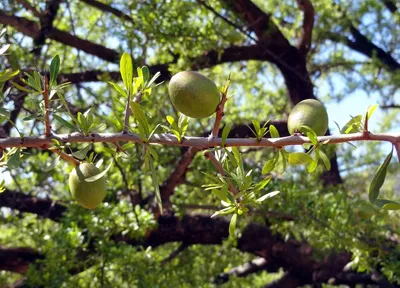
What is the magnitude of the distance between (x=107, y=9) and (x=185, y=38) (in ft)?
1.52

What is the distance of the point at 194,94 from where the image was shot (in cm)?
86

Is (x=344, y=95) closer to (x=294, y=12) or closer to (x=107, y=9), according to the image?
(x=294, y=12)

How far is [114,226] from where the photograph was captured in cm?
260

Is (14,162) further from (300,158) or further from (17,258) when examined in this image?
(17,258)

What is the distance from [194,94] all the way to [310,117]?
0.63 ft

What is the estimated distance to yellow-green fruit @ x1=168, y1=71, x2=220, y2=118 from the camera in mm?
861

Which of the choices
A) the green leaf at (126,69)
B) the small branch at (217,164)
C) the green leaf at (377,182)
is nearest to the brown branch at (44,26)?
the green leaf at (126,69)

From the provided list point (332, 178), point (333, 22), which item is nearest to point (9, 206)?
point (332, 178)

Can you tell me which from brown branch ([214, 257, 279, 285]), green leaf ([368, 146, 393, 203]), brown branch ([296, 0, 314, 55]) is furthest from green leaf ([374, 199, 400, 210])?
brown branch ([214, 257, 279, 285])

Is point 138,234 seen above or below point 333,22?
below

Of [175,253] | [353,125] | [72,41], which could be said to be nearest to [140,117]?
[353,125]

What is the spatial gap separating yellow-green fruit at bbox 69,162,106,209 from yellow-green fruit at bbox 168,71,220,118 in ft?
0.72

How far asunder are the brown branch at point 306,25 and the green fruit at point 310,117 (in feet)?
7.17

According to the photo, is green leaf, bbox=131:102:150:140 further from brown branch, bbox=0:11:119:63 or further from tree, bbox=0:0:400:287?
brown branch, bbox=0:11:119:63
